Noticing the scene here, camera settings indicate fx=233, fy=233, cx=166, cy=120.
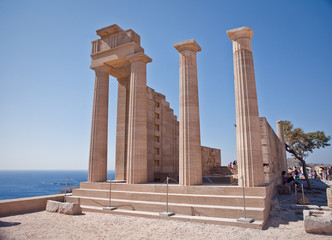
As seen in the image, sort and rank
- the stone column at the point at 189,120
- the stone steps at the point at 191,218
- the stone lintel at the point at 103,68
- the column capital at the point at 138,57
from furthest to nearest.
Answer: the stone lintel at the point at 103,68 < the column capital at the point at 138,57 < the stone column at the point at 189,120 < the stone steps at the point at 191,218

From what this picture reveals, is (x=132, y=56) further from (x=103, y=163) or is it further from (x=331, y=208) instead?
(x=331, y=208)

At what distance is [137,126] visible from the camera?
17516 mm

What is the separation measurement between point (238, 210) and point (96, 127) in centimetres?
1305

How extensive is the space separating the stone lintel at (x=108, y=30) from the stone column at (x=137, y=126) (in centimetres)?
337

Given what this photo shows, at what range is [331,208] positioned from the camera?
42.7 feet

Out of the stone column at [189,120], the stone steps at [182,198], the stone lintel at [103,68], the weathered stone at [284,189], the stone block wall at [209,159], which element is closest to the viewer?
the stone steps at [182,198]

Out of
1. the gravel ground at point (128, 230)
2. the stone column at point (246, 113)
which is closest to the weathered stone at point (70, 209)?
the gravel ground at point (128, 230)

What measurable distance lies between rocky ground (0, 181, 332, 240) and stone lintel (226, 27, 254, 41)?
10796 mm

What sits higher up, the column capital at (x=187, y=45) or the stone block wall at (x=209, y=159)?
the column capital at (x=187, y=45)

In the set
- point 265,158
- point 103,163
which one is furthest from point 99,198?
point 265,158

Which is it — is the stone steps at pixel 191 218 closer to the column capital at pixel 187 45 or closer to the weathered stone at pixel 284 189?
the weathered stone at pixel 284 189

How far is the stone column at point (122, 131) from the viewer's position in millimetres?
20750

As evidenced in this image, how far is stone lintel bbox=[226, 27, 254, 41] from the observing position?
1486cm

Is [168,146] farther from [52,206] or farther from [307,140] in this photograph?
[307,140]
